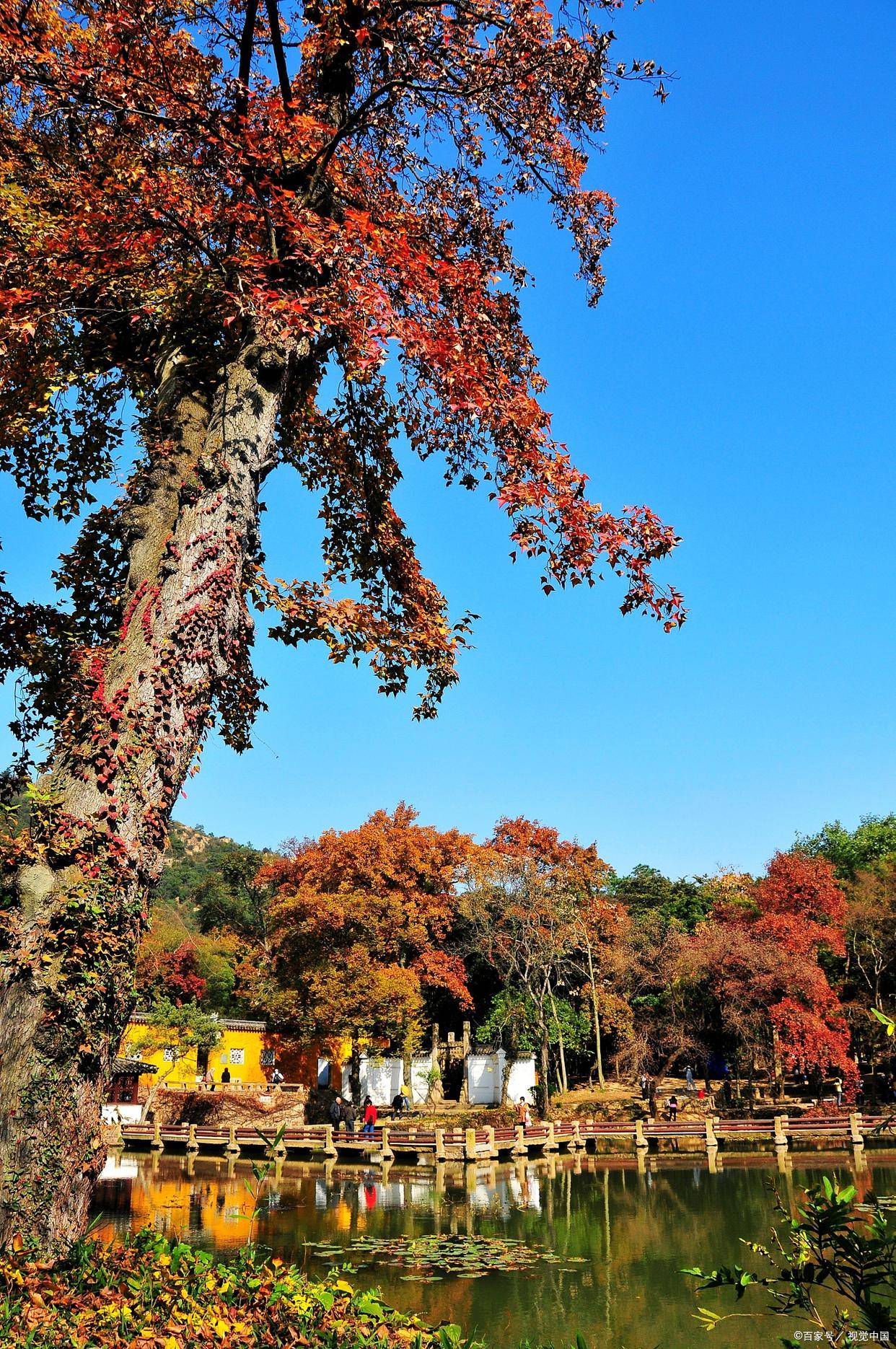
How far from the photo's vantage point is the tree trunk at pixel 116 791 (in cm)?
295

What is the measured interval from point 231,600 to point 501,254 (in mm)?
3883

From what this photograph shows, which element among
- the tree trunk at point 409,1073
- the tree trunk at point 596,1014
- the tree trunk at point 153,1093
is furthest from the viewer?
the tree trunk at point 409,1073

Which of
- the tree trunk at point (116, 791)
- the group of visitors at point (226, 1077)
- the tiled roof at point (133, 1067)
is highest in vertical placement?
the tree trunk at point (116, 791)

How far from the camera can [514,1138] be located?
20.0m

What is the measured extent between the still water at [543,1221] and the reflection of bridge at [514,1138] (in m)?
0.58

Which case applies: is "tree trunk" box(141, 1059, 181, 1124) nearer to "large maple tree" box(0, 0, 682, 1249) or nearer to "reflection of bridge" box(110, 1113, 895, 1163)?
"reflection of bridge" box(110, 1113, 895, 1163)

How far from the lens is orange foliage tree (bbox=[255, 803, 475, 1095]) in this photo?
22.1m

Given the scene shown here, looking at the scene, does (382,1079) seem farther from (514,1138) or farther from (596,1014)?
(514,1138)

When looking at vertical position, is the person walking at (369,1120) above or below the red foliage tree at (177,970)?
below

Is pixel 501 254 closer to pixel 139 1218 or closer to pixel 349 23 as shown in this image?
pixel 349 23

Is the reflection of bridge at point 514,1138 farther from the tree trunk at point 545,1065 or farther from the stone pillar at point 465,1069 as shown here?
the stone pillar at point 465,1069

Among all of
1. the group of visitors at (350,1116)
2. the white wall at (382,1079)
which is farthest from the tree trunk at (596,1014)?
the group of visitors at (350,1116)

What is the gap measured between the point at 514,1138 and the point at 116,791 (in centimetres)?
1956

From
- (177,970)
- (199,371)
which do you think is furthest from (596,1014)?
(199,371)
